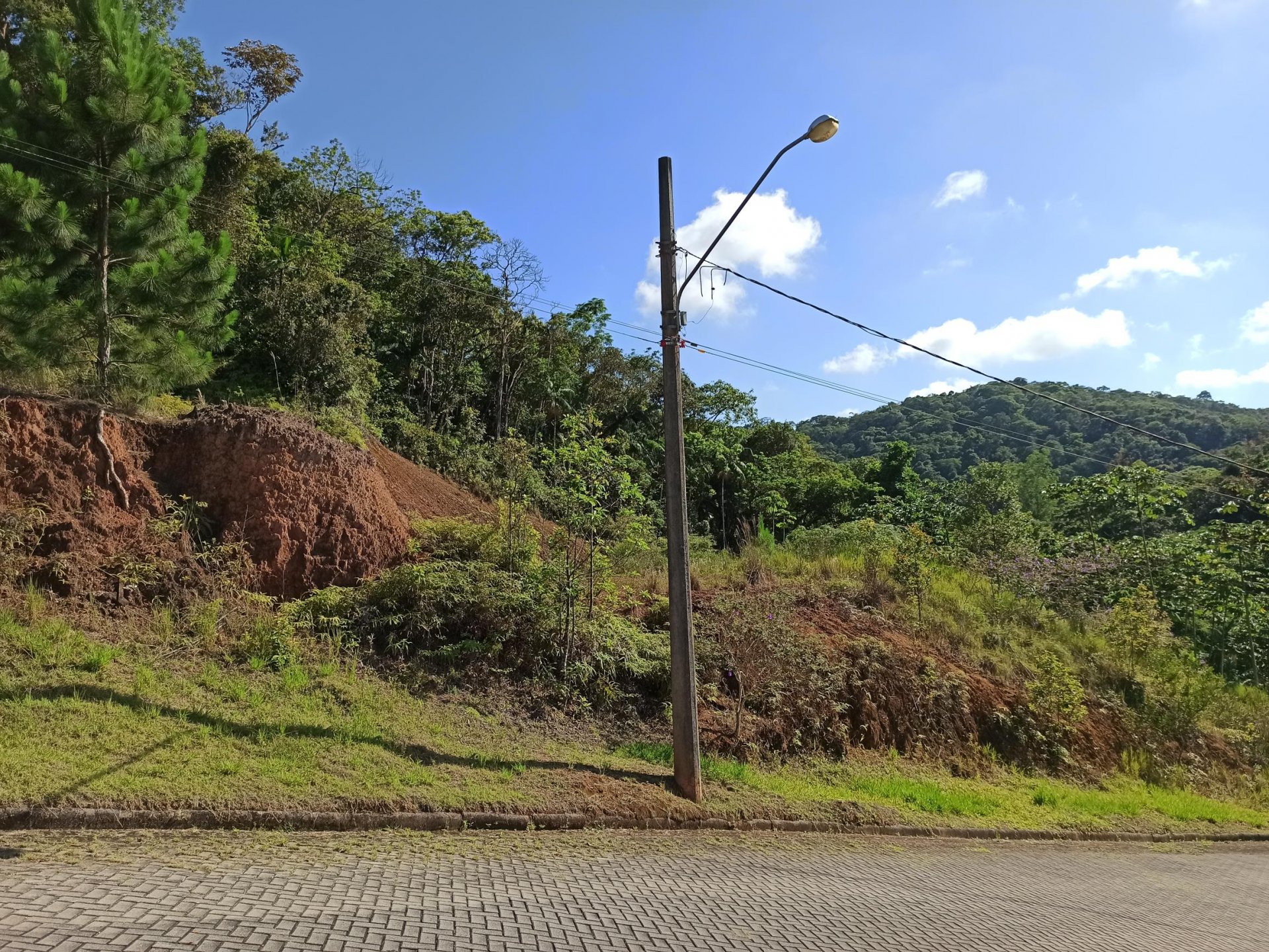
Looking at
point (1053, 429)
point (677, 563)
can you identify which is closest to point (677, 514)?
point (677, 563)

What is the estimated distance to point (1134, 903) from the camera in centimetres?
790

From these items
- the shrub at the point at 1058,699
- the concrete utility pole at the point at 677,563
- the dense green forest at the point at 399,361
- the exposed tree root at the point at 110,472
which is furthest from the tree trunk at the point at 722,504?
the exposed tree root at the point at 110,472

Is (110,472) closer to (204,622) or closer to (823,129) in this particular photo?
(204,622)

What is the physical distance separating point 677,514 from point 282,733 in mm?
4686

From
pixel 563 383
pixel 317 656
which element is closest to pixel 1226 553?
pixel 563 383

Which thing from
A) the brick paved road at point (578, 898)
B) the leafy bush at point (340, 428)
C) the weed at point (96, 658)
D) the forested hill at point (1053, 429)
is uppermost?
the forested hill at point (1053, 429)

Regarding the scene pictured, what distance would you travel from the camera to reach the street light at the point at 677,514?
8.56 metres

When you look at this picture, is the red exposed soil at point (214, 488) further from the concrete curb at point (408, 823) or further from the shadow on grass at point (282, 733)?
the concrete curb at point (408, 823)

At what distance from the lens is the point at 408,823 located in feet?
22.5

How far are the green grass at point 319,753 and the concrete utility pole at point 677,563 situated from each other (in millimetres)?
465

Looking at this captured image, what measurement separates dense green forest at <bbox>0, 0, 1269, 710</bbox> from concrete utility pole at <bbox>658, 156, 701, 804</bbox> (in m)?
2.20

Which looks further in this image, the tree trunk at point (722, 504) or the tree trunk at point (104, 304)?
the tree trunk at point (722, 504)

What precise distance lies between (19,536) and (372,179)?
20.8 meters

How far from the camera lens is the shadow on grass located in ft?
24.0
